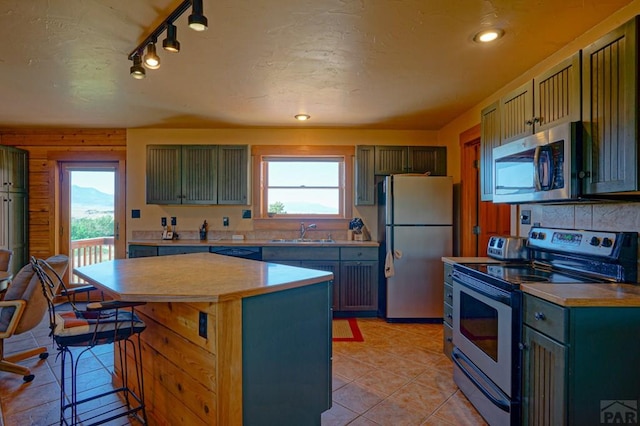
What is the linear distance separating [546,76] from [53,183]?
5558 millimetres

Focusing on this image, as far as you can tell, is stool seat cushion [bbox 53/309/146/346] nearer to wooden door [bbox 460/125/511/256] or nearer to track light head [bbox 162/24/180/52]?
track light head [bbox 162/24/180/52]

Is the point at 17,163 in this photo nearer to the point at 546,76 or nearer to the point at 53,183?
the point at 53,183

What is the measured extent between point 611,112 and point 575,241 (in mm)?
768

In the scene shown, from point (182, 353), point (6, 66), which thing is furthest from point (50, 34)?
point (182, 353)

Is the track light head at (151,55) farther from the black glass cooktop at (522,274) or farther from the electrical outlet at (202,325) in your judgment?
the black glass cooktop at (522,274)

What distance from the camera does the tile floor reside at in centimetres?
209

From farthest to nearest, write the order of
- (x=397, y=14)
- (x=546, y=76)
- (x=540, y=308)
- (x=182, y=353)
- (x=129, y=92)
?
(x=129, y=92), (x=546, y=76), (x=397, y=14), (x=182, y=353), (x=540, y=308)

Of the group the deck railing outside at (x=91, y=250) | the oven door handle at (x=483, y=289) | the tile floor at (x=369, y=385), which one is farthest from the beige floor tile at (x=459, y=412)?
the deck railing outside at (x=91, y=250)

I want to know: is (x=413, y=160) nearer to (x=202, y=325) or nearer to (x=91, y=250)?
(x=202, y=325)

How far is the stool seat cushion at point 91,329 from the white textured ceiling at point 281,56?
1667mm

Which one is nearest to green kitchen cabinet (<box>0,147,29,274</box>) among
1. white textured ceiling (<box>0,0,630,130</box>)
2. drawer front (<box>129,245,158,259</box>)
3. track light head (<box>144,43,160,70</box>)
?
white textured ceiling (<box>0,0,630,130</box>)

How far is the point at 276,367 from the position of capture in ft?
5.53

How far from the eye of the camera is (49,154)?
4605mm

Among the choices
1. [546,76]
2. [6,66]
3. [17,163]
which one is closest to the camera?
[546,76]
